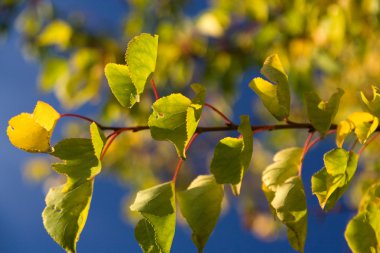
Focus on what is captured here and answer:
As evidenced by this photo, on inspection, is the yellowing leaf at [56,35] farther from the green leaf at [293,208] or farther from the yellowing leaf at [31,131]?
the green leaf at [293,208]

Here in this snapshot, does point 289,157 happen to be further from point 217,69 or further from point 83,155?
point 217,69

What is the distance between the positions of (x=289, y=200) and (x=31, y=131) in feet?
0.93

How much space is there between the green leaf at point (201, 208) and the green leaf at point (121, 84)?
12 centimetres

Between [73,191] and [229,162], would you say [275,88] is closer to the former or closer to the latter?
[229,162]

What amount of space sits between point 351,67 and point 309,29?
1.48 metres

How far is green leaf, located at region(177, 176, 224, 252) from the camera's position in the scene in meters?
0.56

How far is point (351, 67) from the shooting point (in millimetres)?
3109

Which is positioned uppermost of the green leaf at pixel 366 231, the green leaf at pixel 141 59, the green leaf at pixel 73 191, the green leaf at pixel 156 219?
the green leaf at pixel 141 59

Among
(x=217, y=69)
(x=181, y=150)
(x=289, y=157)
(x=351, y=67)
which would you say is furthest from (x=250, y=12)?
(x=351, y=67)

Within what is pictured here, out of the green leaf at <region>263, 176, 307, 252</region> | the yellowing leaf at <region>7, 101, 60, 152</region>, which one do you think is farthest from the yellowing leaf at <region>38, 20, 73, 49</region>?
the green leaf at <region>263, 176, 307, 252</region>

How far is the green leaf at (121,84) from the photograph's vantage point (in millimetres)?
560

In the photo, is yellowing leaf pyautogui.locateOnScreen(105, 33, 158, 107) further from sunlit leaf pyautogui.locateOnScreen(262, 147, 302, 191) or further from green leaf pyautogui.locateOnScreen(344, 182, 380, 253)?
green leaf pyautogui.locateOnScreen(344, 182, 380, 253)

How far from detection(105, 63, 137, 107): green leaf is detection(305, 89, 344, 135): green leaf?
0.63 ft

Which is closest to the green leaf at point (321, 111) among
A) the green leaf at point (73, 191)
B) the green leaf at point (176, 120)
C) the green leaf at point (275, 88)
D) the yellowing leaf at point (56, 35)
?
the green leaf at point (275, 88)
